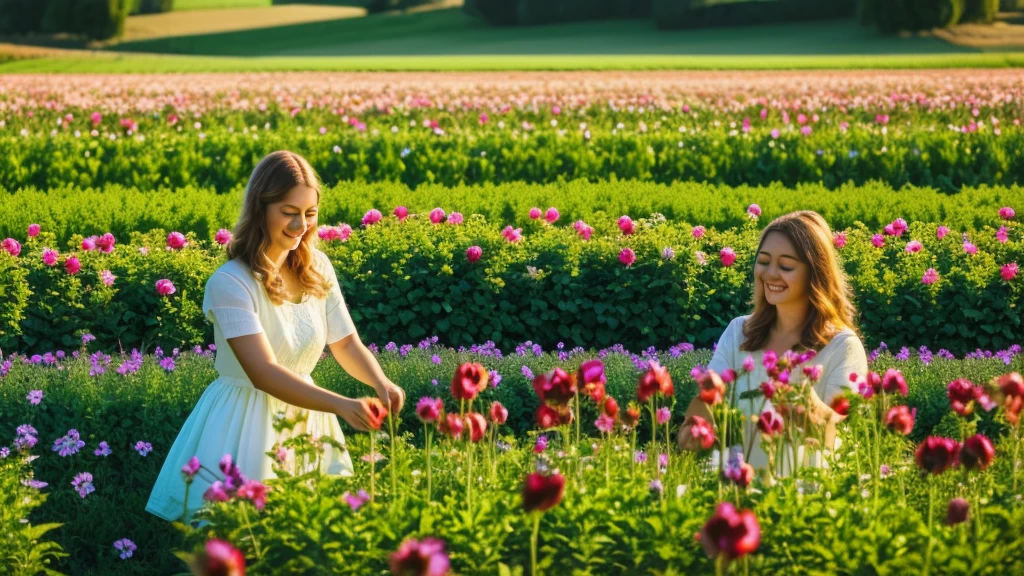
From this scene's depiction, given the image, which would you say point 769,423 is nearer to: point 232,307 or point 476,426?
point 476,426

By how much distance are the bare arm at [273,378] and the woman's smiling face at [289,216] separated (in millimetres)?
305

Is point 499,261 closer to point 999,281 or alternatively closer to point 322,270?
point 999,281

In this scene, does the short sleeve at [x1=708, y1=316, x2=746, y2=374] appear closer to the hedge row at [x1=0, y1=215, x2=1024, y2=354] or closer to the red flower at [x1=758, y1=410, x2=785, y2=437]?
the red flower at [x1=758, y1=410, x2=785, y2=437]

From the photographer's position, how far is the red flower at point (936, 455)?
8.94 ft

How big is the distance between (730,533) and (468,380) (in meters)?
0.92

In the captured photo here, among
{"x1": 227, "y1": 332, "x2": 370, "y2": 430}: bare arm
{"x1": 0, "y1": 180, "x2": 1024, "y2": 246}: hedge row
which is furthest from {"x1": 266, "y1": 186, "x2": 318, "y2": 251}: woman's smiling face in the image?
{"x1": 0, "y1": 180, "x2": 1024, "y2": 246}: hedge row

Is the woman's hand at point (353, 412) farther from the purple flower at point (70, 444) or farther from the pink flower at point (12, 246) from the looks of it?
the pink flower at point (12, 246)

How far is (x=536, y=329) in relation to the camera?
23.6 feet

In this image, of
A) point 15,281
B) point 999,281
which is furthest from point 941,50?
point 15,281

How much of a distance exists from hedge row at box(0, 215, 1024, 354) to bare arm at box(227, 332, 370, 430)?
3416 millimetres

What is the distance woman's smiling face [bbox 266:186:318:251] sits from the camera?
351 cm

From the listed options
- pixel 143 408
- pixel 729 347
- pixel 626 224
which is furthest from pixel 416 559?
pixel 626 224

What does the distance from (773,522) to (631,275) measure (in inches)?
161

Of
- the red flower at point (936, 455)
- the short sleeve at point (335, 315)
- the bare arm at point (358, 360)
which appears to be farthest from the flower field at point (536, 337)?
the short sleeve at point (335, 315)
